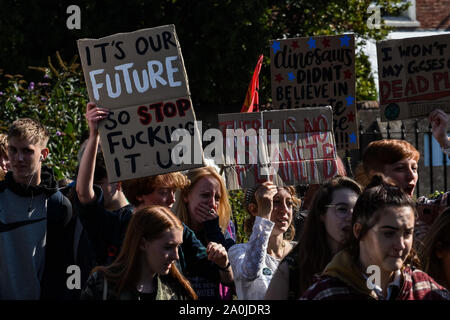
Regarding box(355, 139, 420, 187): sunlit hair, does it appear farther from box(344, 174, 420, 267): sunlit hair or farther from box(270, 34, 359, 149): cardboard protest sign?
box(344, 174, 420, 267): sunlit hair

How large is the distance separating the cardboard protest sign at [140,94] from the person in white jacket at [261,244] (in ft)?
1.65

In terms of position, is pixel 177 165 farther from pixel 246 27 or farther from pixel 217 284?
pixel 246 27

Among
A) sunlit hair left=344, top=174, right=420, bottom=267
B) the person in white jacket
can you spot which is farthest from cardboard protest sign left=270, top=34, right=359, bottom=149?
sunlit hair left=344, top=174, right=420, bottom=267

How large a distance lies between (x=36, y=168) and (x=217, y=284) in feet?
3.85

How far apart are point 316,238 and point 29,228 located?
1.58 m

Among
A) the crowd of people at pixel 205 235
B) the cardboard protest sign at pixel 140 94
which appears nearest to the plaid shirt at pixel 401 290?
the crowd of people at pixel 205 235

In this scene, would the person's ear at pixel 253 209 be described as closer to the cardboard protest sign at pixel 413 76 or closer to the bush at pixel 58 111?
the cardboard protest sign at pixel 413 76

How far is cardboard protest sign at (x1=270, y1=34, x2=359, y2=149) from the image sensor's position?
6.11 metres

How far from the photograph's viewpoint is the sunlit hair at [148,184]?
4730 mm

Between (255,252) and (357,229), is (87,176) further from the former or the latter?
(357,229)

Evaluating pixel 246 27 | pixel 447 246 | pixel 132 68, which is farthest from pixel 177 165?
pixel 246 27

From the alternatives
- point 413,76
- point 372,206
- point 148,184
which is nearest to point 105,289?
point 148,184
